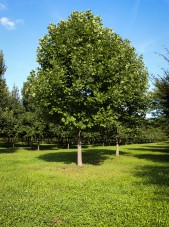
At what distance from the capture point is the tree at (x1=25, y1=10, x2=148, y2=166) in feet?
67.6

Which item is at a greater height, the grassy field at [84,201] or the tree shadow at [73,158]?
the tree shadow at [73,158]

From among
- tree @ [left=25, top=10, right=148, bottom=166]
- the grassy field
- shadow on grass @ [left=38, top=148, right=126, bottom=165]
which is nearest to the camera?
the grassy field

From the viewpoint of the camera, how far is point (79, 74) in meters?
20.4

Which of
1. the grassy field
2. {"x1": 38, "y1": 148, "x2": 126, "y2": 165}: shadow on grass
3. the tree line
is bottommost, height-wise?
the grassy field

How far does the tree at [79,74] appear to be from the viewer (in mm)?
20609

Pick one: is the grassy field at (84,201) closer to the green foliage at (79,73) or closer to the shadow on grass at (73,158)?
the green foliage at (79,73)

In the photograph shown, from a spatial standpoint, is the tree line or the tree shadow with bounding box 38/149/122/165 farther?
the tree shadow with bounding box 38/149/122/165

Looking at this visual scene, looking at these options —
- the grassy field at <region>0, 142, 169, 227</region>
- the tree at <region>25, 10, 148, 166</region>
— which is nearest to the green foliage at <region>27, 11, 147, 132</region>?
the tree at <region>25, 10, 148, 166</region>

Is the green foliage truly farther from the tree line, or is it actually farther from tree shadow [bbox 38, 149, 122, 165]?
tree shadow [bbox 38, 149, 122, 165]

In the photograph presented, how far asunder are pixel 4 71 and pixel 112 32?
20.2 meters

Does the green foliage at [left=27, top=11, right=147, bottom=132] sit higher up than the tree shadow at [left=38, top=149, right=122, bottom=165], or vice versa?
the green foliage at [left=27, top=11, right=147, bottom=132]

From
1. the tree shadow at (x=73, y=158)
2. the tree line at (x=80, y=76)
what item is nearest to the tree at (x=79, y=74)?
the tree line at (x=80, y=76)

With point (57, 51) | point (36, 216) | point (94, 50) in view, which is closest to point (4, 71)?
point (57, 51)

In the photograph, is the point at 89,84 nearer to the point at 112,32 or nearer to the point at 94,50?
the point at 94,50
